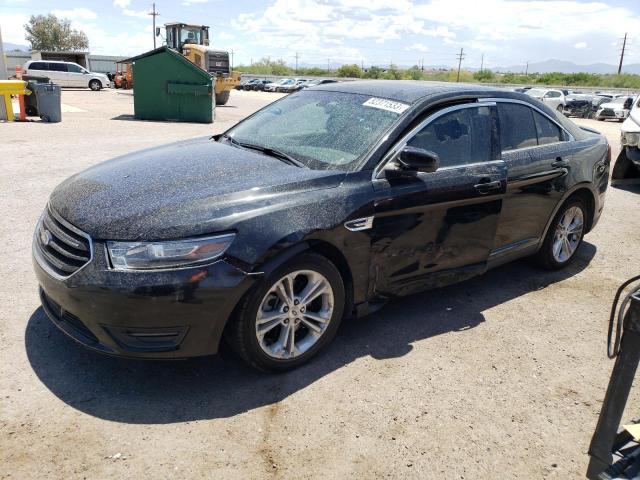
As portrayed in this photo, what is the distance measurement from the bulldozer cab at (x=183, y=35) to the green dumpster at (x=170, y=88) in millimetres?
9835

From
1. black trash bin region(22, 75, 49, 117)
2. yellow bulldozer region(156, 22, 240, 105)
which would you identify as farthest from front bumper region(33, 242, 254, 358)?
yellow bulldozer region(156, 22, 240, 105)

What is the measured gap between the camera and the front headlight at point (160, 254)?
2.78 meters

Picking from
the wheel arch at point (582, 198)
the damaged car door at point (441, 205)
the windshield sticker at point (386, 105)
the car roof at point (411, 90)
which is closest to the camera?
the damaged car door at point (441, 205)

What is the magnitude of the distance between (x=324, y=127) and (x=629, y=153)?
7428mm

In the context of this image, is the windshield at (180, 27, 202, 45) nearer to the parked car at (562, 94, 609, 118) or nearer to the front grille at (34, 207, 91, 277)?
the parked car at (562, 94, 609, 118)

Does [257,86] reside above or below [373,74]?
below

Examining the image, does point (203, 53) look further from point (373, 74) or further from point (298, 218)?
point (373, 74)

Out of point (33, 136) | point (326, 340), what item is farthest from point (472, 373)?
point (33, 136)

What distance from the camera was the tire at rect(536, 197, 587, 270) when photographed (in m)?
4.99

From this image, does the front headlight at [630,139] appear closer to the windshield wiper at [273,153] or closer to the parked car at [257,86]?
the windshield wiper at [273,153]

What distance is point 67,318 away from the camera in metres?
3.07

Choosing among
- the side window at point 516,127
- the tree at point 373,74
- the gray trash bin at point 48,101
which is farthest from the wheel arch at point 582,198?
the tree at point 373,74

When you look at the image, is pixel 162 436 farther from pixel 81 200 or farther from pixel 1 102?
pixel 1 102

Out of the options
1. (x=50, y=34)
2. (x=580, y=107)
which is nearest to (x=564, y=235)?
(x=580, y=107)
